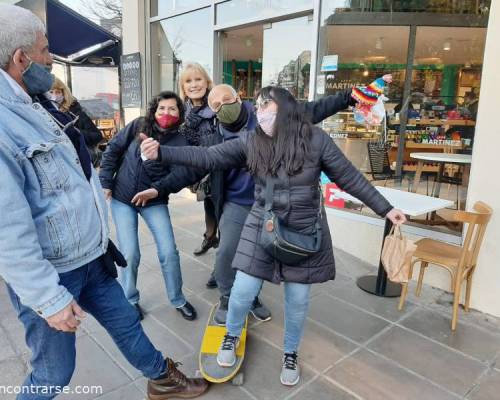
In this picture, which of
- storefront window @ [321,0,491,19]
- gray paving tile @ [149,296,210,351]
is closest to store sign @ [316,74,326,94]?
storefront window @ [321,0,491,19]

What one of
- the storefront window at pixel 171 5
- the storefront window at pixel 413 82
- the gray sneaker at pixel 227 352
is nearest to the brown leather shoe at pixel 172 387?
the gray sneaker at pixel 227 352

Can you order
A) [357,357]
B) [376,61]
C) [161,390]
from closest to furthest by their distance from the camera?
[161,390]
[357,357]
[376,61]

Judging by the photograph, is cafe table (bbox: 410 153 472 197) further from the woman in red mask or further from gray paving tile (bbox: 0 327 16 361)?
gray paving tile (bbox: 0 327 16 361)

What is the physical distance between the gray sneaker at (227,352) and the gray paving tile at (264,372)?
152 mm

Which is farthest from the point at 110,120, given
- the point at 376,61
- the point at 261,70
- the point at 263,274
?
the point at 263,274

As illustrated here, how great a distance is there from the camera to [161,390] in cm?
201

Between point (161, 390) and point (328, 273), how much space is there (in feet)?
3.37

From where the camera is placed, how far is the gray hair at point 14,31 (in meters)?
1.28

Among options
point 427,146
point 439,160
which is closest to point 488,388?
point 439,160

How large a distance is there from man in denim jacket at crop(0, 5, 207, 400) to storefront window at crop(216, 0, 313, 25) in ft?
12.5

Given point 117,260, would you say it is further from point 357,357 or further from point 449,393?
point 449,393

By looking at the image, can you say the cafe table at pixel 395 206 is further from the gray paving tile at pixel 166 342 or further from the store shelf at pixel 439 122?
the gray paving tile at pixel 166 342

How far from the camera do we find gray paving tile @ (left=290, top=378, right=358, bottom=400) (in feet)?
7.02

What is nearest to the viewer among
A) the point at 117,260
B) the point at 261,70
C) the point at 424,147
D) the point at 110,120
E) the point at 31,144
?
the point at 31,144
